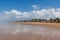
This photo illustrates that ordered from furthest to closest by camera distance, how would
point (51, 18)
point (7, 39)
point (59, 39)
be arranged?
point (51, 18) → point (59, 39) → point (7, 39)

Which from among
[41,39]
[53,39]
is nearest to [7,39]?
[41,39]

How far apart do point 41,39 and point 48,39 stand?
1.53 ft

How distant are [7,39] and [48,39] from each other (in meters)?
2.70

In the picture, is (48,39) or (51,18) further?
(51,18)

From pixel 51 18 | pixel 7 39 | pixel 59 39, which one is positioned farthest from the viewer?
pixel 51 18

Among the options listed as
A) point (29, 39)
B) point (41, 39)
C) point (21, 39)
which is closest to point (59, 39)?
point (41, 39)

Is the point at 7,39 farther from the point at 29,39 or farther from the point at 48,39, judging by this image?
the point at 48,39

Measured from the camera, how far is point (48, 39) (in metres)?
8.56

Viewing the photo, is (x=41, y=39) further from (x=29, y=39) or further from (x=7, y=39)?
(x=7, y=39)

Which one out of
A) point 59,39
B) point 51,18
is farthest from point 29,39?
point 51,18

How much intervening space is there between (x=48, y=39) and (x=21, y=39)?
181cm

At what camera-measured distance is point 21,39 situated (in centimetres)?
838

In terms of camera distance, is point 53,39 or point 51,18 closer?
point 53,39

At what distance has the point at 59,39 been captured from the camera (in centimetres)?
867
